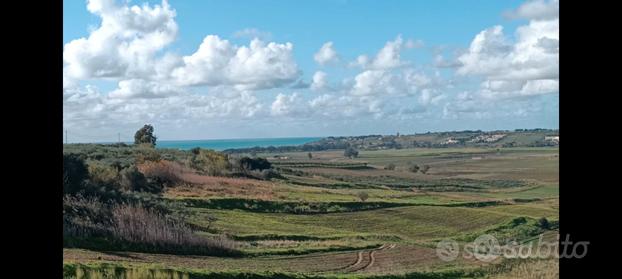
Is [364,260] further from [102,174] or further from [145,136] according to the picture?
[102,174]

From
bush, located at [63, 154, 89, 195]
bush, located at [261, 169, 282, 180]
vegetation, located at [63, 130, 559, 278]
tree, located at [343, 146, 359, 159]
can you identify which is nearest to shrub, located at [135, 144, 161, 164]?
vegetation, located at [63, 130, 559, 278]

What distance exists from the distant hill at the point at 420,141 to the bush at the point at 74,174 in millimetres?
1040

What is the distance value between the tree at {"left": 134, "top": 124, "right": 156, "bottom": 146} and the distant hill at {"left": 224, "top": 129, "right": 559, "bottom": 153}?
1.89 ft

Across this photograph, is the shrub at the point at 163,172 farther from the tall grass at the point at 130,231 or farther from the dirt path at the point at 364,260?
the dirt path at the point at 364,260

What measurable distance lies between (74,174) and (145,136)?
1.91 feet

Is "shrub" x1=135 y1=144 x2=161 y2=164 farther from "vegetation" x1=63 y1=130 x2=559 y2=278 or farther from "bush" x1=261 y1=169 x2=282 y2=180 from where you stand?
"bush" x1=261 y1=169 x2=282 y2=180

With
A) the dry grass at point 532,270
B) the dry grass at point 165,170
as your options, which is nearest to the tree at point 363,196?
the dry grass at point 165,170

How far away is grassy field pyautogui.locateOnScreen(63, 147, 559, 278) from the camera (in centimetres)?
322
